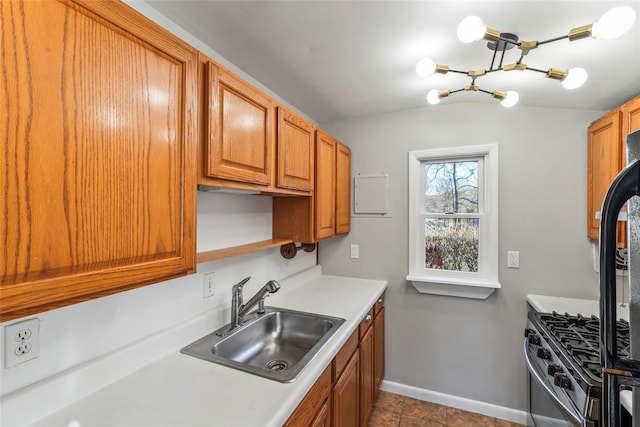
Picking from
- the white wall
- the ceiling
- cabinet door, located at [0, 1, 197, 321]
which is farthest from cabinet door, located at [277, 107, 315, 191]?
the white wall

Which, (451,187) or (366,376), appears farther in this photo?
(451,187)

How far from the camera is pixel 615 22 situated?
92cm

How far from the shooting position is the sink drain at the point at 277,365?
4.65 ft

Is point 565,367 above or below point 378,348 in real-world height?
above

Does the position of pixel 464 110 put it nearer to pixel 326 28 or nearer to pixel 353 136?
pixel 353 136

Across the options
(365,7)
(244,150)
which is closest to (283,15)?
(365,7)

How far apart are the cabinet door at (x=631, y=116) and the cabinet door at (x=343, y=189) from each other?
171 centimetres

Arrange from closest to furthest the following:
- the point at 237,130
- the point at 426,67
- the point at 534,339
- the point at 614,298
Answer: the point at 614,298
the point at 237,130
the point at 426,67
the point at 534,339

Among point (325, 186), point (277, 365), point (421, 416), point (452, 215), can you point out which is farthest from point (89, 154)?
point (421, 416)

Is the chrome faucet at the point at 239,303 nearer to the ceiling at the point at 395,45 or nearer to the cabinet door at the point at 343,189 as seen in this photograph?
the cabinet door at the point at 343,189

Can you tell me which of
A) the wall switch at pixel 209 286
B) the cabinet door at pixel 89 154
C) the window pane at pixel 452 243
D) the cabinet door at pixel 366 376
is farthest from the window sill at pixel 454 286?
the cabinet door at pixel 89 154

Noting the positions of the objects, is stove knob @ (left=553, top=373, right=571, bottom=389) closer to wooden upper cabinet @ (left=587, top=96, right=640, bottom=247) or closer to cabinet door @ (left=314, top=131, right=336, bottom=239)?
wooden upper cabinet @ (left=587, top=96, right=640, bottom=247)

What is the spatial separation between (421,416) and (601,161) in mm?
2165

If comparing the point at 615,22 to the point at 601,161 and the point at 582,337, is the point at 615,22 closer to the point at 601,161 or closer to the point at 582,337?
the point at 601,161
